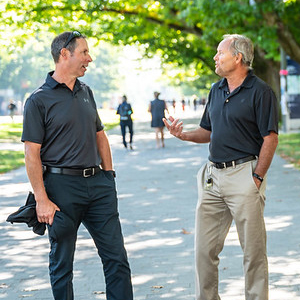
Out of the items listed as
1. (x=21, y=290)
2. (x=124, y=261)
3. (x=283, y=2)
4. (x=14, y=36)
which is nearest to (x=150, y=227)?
(x=21, y=290)

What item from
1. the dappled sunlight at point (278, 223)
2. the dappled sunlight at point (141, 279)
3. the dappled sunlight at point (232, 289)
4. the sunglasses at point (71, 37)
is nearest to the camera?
the sunglasses at point (71, 37)

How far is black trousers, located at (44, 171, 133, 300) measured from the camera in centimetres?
475

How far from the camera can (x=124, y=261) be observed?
16.0 feet

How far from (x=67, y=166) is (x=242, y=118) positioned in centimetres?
112

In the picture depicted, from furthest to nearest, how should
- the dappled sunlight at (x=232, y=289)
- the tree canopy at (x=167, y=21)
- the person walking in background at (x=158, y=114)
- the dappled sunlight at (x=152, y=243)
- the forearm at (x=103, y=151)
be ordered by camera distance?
the person walking in background at (x=158, y=114)
the tree canopy at (x=167, y=21)
the dappled sunlight at (x=152, y=243)
the dappled sunlight at (x=232, y=289)
the forearm at (x=103, y=151)

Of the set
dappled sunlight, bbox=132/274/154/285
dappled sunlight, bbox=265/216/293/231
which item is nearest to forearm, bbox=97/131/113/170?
dappled sunlight, bbox=132/274/154/285

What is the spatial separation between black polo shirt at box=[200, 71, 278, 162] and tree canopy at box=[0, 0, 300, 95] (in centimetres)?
1382

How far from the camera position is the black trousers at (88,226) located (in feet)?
15.6

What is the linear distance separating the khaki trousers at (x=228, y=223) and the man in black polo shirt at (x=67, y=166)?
54 centimetres

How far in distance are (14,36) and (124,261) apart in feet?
92.0

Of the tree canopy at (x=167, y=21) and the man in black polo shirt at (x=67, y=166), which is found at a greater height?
the tree canopy at (x=167, y=21)

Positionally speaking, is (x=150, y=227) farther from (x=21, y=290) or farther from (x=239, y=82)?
(x=239, y=82)

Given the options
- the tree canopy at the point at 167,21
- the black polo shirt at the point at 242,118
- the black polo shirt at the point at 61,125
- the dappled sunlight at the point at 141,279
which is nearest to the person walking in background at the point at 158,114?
the tree canopy at the point at 167,21

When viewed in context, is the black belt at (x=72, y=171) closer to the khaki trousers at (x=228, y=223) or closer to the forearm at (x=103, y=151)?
the forearm at (x=103, y=151)
